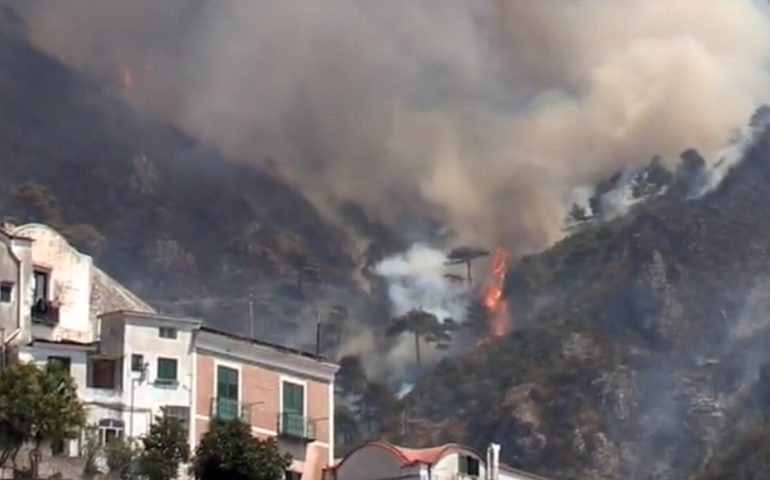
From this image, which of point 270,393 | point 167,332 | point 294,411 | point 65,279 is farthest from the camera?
point 294,411

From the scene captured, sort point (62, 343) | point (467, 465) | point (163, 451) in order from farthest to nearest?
point (467, 465), point (62, 343), point (163, 451)

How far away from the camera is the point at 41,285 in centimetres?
8062

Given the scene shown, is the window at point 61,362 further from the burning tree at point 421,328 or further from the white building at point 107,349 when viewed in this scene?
the burning tree at point 421,328

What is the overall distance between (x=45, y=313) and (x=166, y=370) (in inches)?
239

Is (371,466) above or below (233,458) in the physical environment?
above

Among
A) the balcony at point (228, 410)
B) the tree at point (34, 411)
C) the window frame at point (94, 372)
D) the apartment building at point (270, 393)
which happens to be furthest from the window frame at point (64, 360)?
the balcony at point (228, 410)

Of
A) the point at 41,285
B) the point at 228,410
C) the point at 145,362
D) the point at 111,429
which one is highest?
the point at 41,285

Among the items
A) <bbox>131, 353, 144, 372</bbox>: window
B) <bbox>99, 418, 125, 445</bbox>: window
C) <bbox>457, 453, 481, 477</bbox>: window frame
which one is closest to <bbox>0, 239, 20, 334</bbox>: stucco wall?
<bbox>131, 353, 144, 372</bbox>: window

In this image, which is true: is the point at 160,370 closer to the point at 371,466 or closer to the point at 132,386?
the point at 132,386

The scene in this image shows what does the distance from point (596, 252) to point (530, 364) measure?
24942 mm

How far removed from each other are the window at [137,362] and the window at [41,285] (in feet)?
17.6

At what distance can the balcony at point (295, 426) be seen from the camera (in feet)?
267

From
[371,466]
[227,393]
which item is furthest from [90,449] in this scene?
[371,466]

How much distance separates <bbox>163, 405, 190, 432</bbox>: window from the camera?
7736 centimetres
